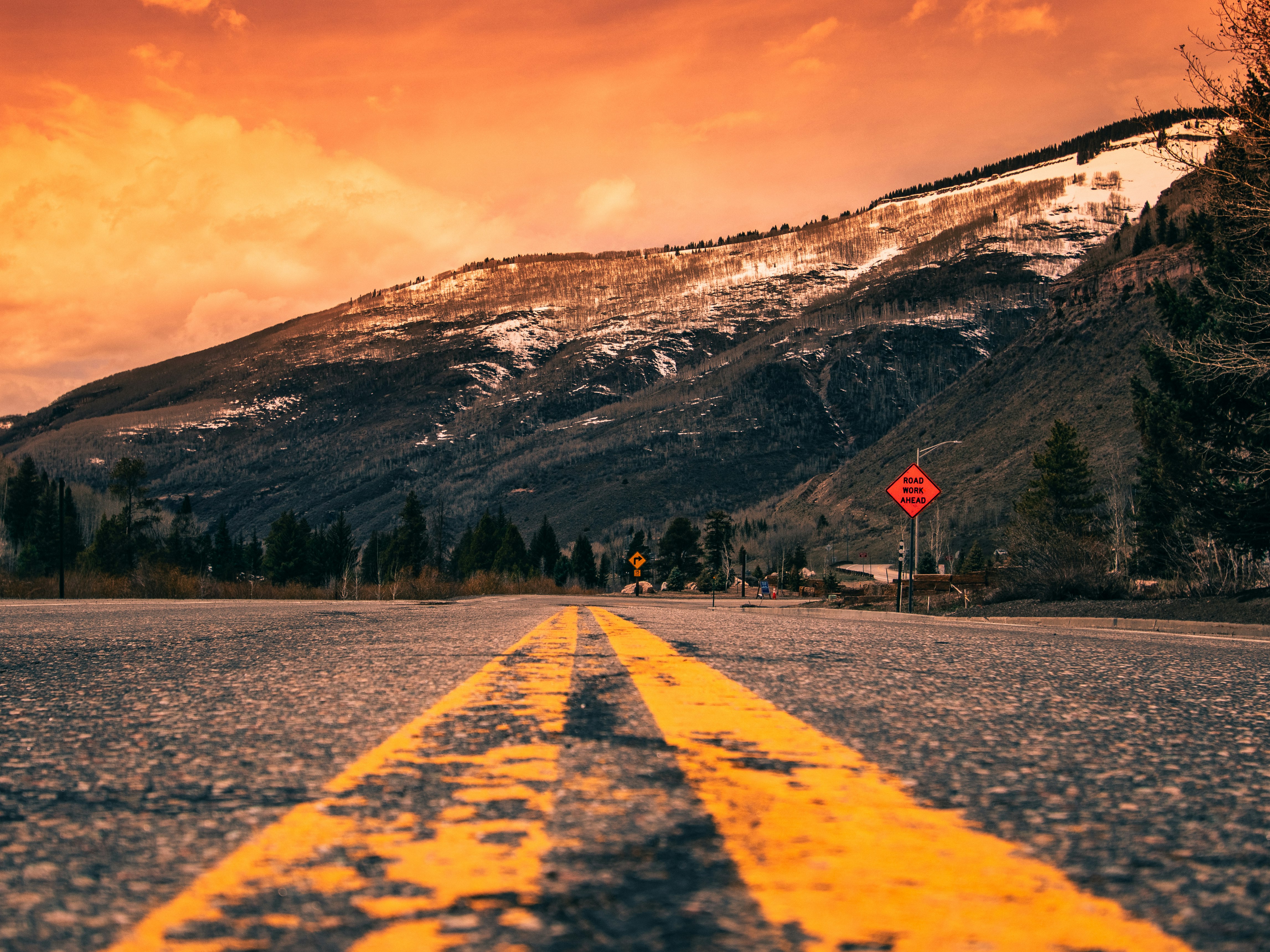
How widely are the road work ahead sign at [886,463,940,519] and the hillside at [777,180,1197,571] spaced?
52988mm

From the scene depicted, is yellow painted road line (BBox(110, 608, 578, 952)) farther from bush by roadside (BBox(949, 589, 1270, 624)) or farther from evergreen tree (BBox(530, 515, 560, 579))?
evergreen tree (BBox(530, 515, 560, 579))

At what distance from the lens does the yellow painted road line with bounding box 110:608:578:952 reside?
129 centimetres

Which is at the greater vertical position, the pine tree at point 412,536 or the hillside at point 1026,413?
the hillside at point 1026,413

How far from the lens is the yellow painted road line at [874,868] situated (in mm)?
1290

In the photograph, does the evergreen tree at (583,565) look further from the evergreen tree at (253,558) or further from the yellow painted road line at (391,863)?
the yellow painted road line at (391,863)

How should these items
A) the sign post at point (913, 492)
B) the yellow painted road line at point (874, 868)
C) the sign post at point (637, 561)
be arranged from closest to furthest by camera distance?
the yellow painted road line at point (874, 868), the sign post at point (913, 492), the sign post at point (637, 561)

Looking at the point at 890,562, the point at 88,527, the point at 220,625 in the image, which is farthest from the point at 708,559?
the point at 220,625

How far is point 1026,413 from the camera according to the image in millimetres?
89875

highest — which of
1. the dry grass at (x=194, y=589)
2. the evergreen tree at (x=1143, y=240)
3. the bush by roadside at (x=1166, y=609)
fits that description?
the evergreen tree at (x=1143, y=240)

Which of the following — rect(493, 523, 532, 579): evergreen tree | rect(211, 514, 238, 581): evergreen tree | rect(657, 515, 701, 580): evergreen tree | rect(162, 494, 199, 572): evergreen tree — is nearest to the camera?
rect(162, 494, 199, 572): evergreen tree

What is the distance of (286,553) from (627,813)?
92.6 metres

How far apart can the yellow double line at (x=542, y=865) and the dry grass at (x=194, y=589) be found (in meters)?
29.0

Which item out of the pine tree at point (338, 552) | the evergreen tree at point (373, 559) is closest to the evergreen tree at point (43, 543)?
the pine tree at point (338, 552)

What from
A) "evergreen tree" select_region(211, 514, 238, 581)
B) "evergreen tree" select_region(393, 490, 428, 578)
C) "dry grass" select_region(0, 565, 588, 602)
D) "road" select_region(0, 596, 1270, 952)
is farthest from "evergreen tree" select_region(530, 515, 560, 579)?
"road" select_region(0, 596, 1270, 952)
